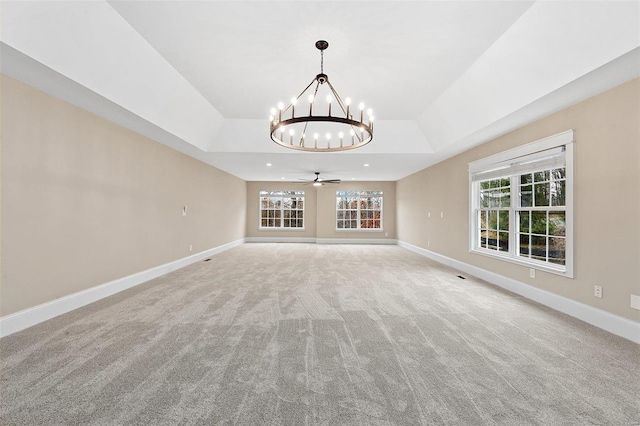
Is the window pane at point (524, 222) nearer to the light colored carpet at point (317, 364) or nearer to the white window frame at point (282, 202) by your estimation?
the light colored carpet at point (317, 364)

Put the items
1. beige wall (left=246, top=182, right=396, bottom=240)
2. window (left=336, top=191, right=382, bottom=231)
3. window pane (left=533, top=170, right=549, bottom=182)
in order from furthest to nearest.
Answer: window (left=336, top=191, right=382, bottom=231) < beige wall (left=246, top=182, right=396, bottom=240) < window pane (left=533, top=170, right=549, bottom=182)

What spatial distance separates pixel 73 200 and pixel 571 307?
6348 millimetres

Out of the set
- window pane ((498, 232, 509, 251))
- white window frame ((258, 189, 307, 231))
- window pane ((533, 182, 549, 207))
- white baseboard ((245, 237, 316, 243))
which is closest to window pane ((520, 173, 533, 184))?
window pane ((533, 182, 549, 207))

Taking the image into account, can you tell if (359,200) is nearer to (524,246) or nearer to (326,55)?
(524,246)

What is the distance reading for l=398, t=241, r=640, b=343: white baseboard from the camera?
2.67m

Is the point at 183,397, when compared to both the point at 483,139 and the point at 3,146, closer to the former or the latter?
the point at 3,146

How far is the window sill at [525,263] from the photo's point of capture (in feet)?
11.2

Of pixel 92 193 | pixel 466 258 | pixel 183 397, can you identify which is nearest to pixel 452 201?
pixel 466 258

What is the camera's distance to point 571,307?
10.6ft

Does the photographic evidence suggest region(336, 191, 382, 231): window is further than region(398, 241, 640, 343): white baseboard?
Yes

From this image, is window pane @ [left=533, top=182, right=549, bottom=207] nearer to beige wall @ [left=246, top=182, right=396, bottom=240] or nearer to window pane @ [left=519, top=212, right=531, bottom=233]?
window pane @ [left=519, top=212, right=531, bottom=233]

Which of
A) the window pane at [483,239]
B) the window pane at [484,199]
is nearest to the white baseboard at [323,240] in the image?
the window pane at [483,239]

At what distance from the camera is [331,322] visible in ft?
9.82

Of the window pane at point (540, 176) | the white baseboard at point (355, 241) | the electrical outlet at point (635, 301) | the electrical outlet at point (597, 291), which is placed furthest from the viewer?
the white baseboard at point (355, 241)
